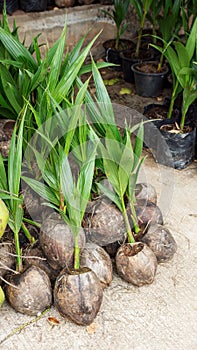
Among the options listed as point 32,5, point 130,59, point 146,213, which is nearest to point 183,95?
point 146,213

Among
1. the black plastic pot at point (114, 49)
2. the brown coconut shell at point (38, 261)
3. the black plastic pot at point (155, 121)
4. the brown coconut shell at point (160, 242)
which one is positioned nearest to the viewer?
the brown coconut shell at point (38, 261)

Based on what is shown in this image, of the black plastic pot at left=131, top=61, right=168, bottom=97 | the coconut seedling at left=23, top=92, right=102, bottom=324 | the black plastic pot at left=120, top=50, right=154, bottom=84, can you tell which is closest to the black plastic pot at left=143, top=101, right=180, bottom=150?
the black plastic pot at left=131, top=61, right=168, bottom=97

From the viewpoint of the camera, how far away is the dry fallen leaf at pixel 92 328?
213 cm

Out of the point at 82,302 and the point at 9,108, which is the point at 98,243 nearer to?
the point at 82,302

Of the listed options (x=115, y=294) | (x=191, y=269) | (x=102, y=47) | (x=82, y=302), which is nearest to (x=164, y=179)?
(x=191, y=269)

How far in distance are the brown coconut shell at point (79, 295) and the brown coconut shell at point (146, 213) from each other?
44 cm

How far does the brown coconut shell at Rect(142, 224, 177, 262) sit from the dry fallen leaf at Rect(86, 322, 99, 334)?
45 centimetres

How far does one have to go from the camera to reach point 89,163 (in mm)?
2115

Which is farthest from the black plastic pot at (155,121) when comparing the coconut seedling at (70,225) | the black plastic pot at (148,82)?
the coconut seedling at (70,225)

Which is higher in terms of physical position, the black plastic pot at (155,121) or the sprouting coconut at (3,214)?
the sprouting coconut at (3,214)

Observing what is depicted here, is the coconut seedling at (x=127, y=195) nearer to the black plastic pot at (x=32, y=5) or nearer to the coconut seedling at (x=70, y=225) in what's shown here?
the coconut seedling at (x=70, y=225)

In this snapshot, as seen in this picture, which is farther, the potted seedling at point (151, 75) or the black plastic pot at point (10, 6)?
the black plastic pot at point (10, 6)

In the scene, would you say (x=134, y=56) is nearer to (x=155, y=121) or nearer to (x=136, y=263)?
(x=155, y=121)

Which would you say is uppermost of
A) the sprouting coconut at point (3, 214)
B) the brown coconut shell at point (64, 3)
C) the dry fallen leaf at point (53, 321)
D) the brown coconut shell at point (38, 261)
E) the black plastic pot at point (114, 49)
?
the sprouting coconut at point (3, 214)
